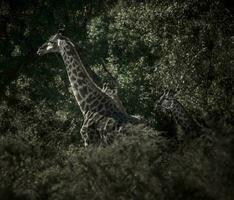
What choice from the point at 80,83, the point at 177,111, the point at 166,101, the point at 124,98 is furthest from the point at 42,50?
the point at 124,98

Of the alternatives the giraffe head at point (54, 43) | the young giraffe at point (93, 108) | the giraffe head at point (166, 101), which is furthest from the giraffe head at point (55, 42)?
the giraffe head at point (166, 101)

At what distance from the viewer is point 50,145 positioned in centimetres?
1241

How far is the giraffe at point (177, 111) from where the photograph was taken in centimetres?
1580

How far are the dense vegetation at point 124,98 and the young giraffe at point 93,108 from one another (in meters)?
0.77

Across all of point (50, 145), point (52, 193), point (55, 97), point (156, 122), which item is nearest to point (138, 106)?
point (156, 122)

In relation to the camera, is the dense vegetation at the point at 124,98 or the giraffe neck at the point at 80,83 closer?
the dense vegetation at the point at 124,98

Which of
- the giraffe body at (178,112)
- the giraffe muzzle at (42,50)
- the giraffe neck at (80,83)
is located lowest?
the giraffe body at (178,112)

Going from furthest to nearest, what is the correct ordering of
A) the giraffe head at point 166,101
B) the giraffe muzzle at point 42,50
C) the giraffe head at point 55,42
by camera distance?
the giraffe head at point 166,101
the giraffe muzzle at point 42,50
the giraffe head at point 55,42

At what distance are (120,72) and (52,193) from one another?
47.1ft

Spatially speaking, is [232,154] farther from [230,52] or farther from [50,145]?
[230,52]

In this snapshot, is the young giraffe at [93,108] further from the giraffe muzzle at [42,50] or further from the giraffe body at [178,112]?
the giraffe body at [178,112]

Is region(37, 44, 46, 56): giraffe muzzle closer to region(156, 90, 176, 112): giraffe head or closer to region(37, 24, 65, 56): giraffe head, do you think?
region(37, 24, 65, 56): giraffe head

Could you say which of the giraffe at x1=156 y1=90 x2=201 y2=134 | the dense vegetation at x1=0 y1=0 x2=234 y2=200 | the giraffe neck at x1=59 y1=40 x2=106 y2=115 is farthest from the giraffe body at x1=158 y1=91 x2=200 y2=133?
the giraffe neck at x1=59 y1=40 x2=106 y2=115

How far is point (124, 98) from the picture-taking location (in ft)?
70.9
